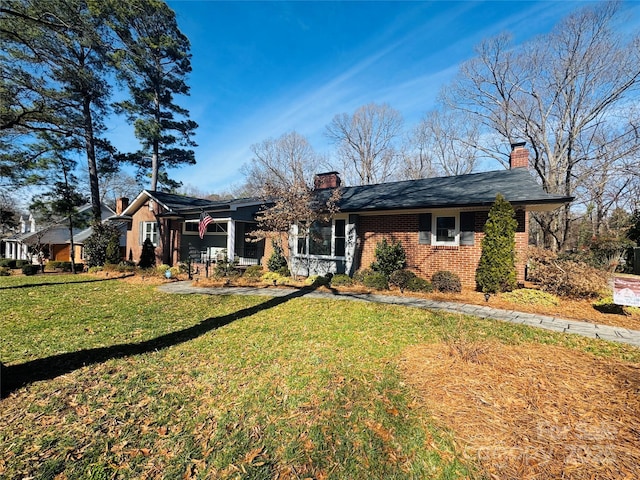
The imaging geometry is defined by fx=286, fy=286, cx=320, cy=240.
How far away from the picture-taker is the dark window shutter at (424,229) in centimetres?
1012

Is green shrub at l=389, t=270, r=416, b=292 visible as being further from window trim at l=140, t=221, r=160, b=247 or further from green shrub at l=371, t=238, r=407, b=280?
window trim at l=140, t=221, r=160, b=247

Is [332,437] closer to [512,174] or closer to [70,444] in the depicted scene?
[70,444]

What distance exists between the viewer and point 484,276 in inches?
322

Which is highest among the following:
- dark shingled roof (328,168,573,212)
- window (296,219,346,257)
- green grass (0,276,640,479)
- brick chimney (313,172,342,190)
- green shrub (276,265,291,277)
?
brick chimney (313,172,342,190)

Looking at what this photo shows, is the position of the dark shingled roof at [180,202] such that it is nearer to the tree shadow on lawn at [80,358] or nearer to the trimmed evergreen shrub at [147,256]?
the trimmed evergreen shrub at [147,256]

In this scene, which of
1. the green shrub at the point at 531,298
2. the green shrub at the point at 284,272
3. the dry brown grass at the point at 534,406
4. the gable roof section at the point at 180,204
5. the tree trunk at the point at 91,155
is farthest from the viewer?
the tree trunk at the point at 91,155

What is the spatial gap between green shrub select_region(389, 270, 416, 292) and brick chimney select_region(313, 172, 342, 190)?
25.2 feet

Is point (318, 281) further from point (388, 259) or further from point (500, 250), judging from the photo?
point (500, 250)

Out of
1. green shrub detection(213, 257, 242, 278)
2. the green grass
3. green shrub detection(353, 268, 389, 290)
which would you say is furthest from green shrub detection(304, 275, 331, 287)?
the green grass

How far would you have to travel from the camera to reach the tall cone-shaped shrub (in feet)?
26.3

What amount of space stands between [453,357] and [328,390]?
1.94 m

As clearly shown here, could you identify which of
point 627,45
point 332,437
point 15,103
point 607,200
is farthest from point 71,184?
point 607,200

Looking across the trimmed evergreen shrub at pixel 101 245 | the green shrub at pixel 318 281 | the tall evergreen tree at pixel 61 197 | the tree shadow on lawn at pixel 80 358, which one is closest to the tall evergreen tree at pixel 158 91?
the tall evergreen tree at pixel 61 197

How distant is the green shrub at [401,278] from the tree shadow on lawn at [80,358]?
534cm
